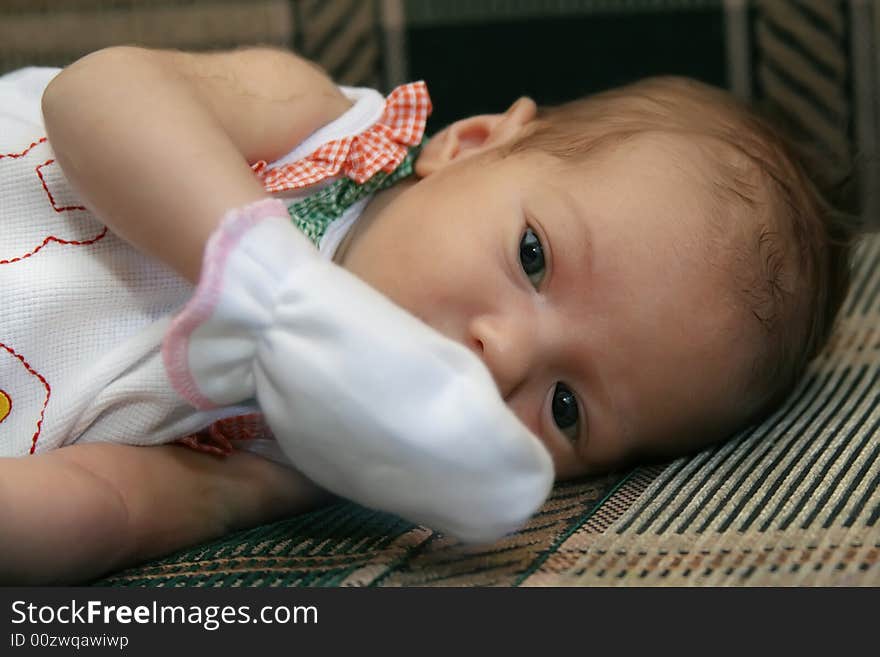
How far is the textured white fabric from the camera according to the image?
0.84 meters

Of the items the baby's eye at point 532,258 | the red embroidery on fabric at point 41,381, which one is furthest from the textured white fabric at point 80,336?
the baby's eye at point 532,258

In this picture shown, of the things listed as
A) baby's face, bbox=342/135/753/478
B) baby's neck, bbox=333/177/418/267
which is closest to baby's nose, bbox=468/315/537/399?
baby's face, bbox=342/135/753/478

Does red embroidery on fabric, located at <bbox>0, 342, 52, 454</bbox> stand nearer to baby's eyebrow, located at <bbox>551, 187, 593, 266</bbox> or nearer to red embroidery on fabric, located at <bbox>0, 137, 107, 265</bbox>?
red embroidery on fabric, located at <bbox>0, 137, 107, 265</bbox>

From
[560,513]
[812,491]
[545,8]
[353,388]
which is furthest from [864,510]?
[545,8]

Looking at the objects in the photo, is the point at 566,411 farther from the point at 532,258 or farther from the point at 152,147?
the point at 152,147

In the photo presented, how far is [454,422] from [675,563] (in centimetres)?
16

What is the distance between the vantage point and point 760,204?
91cm

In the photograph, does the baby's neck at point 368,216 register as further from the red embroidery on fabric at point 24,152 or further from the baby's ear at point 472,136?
the red embroidery on fabric at point 24,152

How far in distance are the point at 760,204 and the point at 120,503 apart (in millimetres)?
533

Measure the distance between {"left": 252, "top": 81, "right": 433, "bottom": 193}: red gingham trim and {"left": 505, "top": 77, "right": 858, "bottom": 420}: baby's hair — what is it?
Result: 0.11 m

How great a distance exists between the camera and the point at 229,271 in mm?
623

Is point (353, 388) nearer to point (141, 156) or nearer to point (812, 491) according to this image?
point (141, 156)

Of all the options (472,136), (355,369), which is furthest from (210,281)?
(472,136)

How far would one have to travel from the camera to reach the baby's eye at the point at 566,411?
88cm
